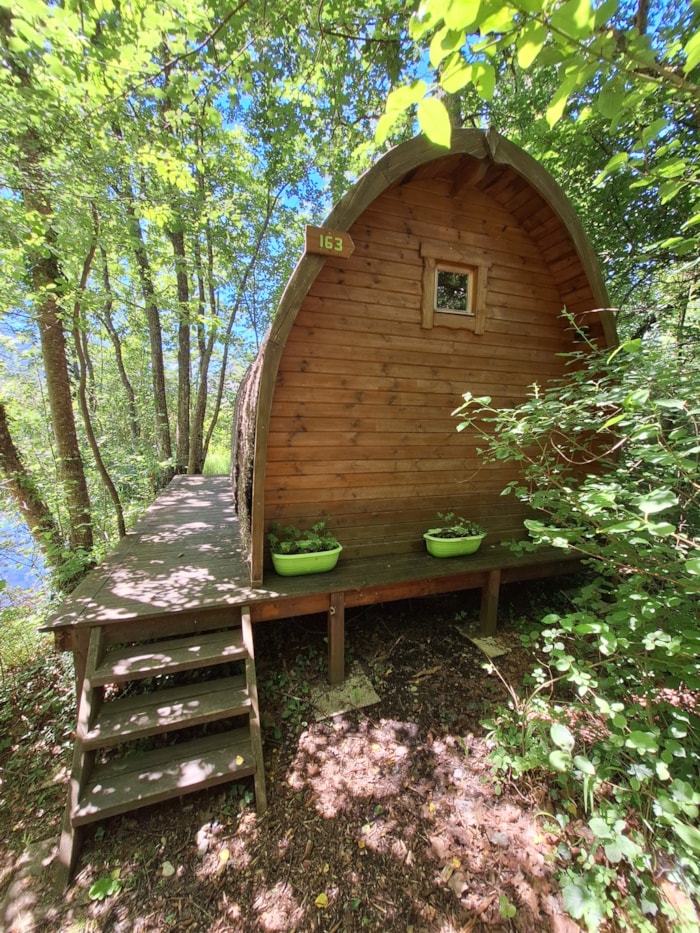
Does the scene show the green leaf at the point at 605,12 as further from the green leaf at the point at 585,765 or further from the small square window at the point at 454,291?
the small square window at the point at 454,291

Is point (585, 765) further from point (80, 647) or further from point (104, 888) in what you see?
point (80, 647)

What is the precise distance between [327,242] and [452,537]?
263 centimetres

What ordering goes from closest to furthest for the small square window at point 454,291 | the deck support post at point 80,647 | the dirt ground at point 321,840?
the dirt ground at point 321,840, the deck support post at point 80,647, the small square window at point 454,291

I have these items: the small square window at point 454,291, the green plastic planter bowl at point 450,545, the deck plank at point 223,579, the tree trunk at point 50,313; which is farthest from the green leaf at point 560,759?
the tree trunk at point 50,313

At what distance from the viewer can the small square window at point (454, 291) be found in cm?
325

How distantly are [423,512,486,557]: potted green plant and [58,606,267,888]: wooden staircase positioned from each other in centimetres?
174

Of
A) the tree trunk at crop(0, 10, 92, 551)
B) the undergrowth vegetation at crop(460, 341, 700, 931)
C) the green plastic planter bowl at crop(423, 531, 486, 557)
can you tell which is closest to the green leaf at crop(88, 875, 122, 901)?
the undergrowth vegetation at crop(460, 341, 700, 931)

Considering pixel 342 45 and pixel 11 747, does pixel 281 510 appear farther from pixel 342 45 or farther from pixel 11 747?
pixel 342 45

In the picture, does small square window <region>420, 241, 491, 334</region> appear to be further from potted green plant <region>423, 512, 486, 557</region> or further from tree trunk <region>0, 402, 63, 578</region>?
tree trunk <region>0, 402, 63, 578</region>

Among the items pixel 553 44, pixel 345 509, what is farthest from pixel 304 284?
pixel 345 509

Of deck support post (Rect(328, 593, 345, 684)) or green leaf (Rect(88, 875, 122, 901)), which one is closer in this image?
green leaf (Rect(88, 875, 122, 901))

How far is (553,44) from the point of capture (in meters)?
0.95

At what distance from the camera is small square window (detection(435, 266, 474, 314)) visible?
3248 mm

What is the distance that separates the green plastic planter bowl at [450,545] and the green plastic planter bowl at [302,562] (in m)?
0.93
